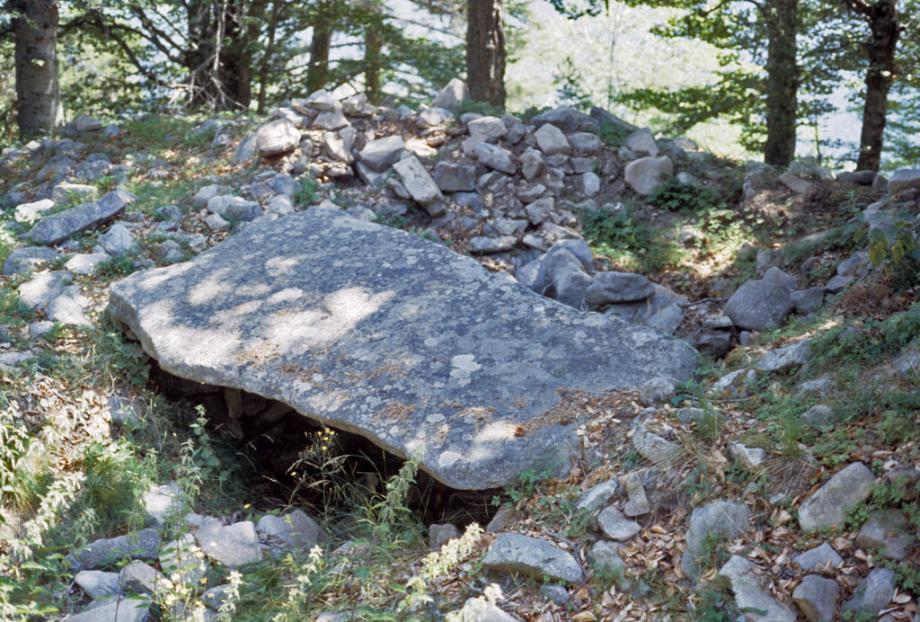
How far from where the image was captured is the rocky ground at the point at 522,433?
3.25 metres

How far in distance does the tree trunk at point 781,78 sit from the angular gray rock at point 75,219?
5.65 m

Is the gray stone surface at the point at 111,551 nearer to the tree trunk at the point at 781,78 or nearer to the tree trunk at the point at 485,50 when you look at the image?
the tree trunk at the point at 781,78

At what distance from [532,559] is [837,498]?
1166 millimetres

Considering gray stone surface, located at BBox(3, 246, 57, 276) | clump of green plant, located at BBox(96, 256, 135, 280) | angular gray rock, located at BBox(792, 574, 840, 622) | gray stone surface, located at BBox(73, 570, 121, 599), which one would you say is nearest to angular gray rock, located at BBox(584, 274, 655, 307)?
angular gray rock, located at BBox(792, 574, 840, 622)

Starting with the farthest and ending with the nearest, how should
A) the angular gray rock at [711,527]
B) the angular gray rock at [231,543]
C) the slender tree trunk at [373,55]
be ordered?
the slender tree trunk at [373,55]
the angular gray rock at [231,543]
the angular gray rock at [711,527]

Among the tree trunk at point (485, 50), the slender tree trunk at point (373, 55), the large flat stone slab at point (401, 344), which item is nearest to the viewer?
the large flat stone slab at point (401, 344)

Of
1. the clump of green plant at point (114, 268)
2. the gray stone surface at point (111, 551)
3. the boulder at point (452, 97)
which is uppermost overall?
the boulder at point (452, 97)

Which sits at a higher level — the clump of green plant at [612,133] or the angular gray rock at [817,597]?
the clump of green plant at [612,133]

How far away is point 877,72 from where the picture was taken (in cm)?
775

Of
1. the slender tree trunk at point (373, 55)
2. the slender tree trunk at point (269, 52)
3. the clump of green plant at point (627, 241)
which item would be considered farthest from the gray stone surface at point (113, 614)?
the slender tree trunk at point (373, 55)

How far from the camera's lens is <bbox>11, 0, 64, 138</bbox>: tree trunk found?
909cm

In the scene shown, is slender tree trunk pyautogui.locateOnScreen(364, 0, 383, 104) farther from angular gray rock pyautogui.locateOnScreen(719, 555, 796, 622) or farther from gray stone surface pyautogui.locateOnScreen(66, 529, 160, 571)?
angular gray rock pyautogui.locateOnScreen(719, 555, 796, 622)

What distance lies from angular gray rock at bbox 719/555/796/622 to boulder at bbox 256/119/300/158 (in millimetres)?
5506

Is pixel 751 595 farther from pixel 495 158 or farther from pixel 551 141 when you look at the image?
pixel 551 141
